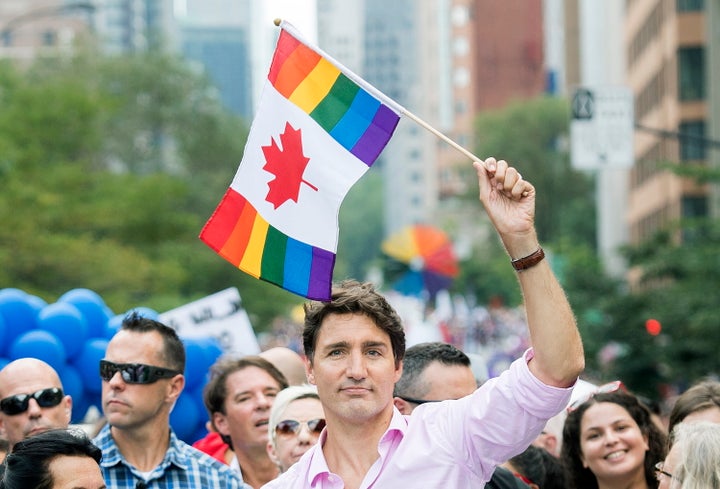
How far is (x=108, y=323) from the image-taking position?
11352mm

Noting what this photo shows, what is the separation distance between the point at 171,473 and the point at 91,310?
5.02m

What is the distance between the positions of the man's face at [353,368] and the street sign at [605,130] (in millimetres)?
17441

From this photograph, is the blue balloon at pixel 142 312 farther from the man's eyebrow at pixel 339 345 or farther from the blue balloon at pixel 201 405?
the man's eyebrow at pixel 339 345

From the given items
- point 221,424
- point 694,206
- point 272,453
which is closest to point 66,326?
point 221,424

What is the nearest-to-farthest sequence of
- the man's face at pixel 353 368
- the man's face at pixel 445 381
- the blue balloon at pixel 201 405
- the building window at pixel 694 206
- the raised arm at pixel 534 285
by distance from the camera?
the raised arm at pixel 534 285, the man's face at pixel 353 368, the man's face at pixel 445 381, the blue balloon at pixel 201 405, the building window at pixel 694 206

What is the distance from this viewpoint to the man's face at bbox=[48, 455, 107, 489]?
190 inches

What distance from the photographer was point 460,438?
436cm

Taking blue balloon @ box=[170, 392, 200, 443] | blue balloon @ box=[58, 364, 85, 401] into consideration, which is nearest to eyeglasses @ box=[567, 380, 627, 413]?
blue balloon @ box=[170, 392, 200, 443]

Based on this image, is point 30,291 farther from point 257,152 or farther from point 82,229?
point 257,152

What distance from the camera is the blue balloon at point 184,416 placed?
32.3ft

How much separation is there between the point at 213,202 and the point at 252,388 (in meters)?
48.8

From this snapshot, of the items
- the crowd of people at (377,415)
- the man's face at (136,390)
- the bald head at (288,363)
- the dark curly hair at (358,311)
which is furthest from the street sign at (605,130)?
the dark curly hair at (358,311)

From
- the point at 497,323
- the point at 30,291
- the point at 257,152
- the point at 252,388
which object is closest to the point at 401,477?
the point at 257,152

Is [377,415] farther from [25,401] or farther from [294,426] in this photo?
[25,401]
